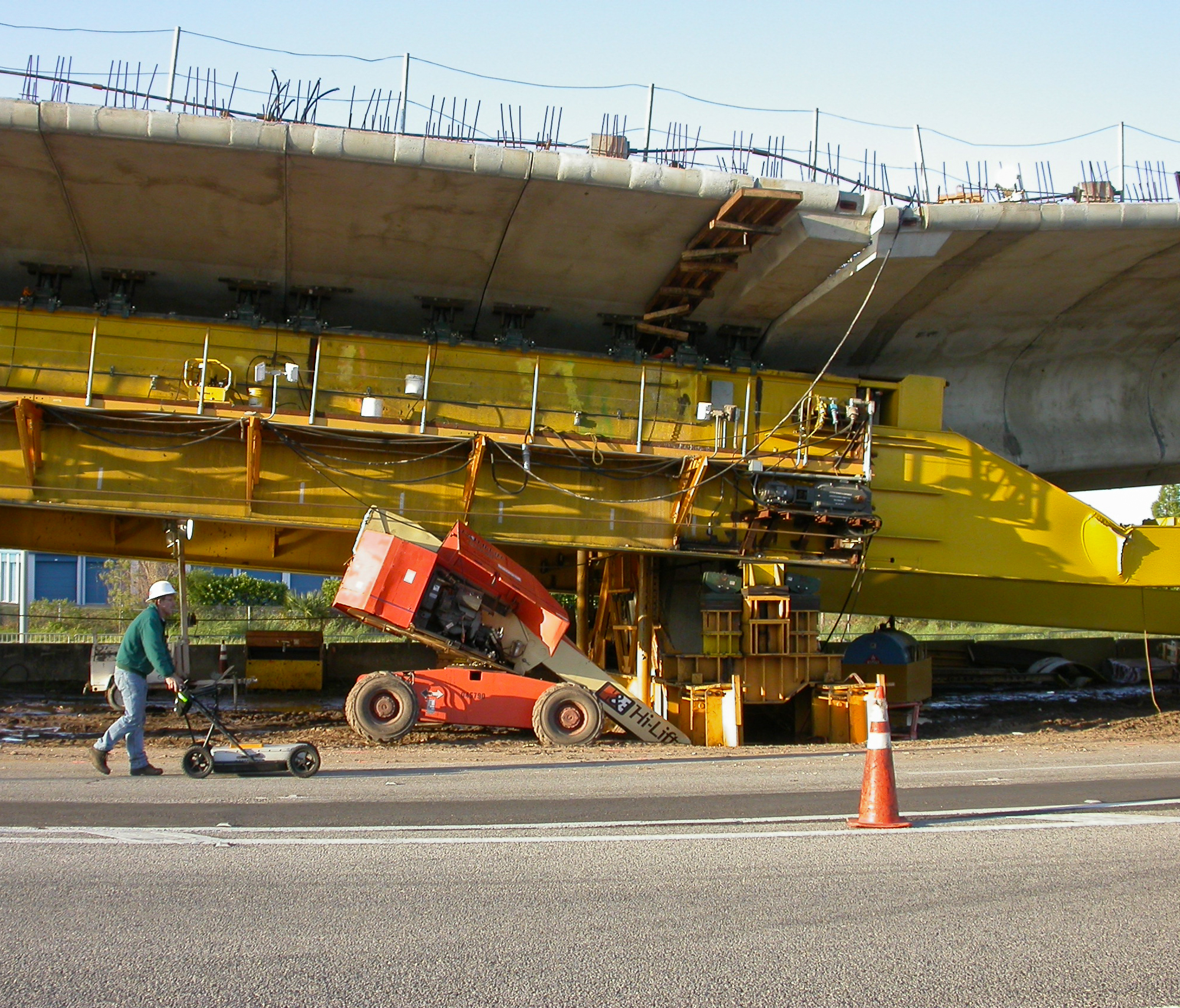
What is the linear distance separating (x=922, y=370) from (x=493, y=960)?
59.7ft

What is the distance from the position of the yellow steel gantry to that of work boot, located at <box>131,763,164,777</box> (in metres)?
6.38

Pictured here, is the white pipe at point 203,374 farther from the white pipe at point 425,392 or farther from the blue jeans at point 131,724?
the blue jeans at point 131,724

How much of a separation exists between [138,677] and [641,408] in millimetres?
8932

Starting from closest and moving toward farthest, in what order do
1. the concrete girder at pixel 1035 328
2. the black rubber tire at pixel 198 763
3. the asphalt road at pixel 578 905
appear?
1. the asphalt road at pixel 578 905
2. the black rubber tire at pixel 198 763
3. the concrete girder at pixel 1035 328

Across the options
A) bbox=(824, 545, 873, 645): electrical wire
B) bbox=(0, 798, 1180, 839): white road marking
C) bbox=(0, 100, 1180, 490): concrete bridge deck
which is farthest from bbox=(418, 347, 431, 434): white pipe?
bbox=(0, 798, 1180, 839): white road marking

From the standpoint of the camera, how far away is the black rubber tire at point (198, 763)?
8.57 m

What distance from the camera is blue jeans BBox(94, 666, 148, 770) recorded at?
28.4 ft

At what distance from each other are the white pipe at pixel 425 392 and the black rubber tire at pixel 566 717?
4151 mm

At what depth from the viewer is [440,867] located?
5.10 metres

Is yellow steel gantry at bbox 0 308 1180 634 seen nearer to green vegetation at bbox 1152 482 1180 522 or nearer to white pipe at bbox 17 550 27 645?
white pipe at bbox 17 550 27 645

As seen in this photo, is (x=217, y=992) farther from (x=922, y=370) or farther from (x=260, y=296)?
(x=922, y=370)

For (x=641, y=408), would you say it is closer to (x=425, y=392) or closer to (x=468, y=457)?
(x=468, y=457)


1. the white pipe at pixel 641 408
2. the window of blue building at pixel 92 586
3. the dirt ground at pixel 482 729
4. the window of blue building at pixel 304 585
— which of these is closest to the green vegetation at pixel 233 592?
the window of blue building at pixel 92 586

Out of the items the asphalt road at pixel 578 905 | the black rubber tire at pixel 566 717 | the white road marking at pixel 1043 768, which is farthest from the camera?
the black rubber tire at pixel 566 717
